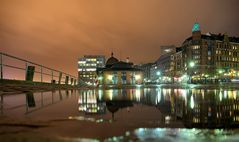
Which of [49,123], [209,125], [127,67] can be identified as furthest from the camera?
[127,67]

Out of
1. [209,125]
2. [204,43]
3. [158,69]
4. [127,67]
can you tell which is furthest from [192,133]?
[158,69]

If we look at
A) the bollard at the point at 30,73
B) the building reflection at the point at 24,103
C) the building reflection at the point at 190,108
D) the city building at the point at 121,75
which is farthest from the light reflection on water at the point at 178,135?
the city building at the point at 121,75

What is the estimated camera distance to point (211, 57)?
125750mm

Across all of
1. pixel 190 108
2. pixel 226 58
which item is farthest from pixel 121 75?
pixel 190 108

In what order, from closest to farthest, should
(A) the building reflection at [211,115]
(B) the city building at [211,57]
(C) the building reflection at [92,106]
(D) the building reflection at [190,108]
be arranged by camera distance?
(A) the building reflection at [211,115] → (D) the building reflection at [190,108] → (C) the building reflection at [92,106] → (B) the city building at [211,57]

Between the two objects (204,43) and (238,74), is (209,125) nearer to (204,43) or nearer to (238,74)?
(204,43)

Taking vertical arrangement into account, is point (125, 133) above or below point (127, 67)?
below

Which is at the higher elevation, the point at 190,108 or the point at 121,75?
the point at 121,75

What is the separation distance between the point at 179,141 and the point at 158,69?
646 ft

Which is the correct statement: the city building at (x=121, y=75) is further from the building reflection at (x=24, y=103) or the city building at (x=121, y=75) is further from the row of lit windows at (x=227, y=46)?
the building reflection at (x=24, y=103)

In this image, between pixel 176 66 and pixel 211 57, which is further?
pixel 176 66

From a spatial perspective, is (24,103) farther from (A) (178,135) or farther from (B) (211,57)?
(B) (211,57)

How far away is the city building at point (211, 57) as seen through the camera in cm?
12500

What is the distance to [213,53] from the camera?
125875 millimetres
